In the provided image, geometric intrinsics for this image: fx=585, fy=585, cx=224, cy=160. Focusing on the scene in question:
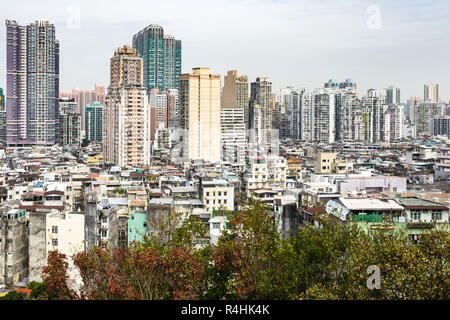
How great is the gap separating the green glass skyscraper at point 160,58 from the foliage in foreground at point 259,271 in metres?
22.6

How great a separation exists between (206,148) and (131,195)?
8.42m

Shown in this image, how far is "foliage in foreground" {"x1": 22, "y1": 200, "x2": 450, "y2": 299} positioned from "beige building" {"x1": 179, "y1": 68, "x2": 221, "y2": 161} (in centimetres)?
1235

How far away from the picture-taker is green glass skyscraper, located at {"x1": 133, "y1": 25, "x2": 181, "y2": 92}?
82.9ft

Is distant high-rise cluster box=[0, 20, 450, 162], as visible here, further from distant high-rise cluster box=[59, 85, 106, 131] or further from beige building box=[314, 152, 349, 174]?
beige building box=[314, 152, 349, 174]

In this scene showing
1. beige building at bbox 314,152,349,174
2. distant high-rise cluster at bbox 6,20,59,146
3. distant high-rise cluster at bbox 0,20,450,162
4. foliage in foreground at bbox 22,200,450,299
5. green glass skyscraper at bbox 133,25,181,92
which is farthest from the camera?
green glass skyscraper at bbox 133,25,181,92

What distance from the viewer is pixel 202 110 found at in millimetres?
15805

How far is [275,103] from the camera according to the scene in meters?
22.1

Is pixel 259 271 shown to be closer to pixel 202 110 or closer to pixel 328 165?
pixel 328 165

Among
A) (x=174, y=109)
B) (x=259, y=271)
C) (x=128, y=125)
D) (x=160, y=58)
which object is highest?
(x=160, y=58)

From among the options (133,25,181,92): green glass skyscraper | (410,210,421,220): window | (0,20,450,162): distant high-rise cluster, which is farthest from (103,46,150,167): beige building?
(133,25,181,92): green glass skyscraper

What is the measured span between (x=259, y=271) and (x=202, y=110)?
13.3 metres

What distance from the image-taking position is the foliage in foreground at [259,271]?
2.40 metres

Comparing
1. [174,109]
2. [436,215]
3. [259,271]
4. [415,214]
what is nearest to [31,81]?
[174,109]

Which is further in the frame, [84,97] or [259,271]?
[84,97]
